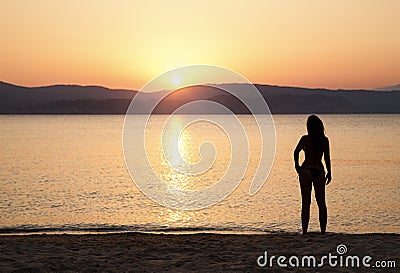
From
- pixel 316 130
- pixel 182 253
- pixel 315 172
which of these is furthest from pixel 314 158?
pixel 182 253

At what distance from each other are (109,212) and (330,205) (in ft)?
25.2

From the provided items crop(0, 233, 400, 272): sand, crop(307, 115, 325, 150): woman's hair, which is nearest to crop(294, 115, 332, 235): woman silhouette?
crop(307, 115, 325, 150): woman's hair

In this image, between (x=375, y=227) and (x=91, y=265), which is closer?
(x=91, y=265)

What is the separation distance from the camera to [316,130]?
8.52m

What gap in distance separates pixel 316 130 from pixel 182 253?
279cm

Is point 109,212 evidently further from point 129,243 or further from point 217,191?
point 129,243

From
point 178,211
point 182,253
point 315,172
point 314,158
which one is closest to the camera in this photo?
point 182,253

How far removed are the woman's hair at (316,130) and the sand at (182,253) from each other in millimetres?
1541

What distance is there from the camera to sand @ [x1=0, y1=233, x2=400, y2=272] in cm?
730

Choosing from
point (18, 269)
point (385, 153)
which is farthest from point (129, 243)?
point (385, 153)

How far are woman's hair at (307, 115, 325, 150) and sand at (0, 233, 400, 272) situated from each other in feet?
5.06

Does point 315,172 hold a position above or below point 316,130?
below

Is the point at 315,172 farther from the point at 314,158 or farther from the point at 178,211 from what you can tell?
the point at 178,211

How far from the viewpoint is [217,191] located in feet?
78.0
